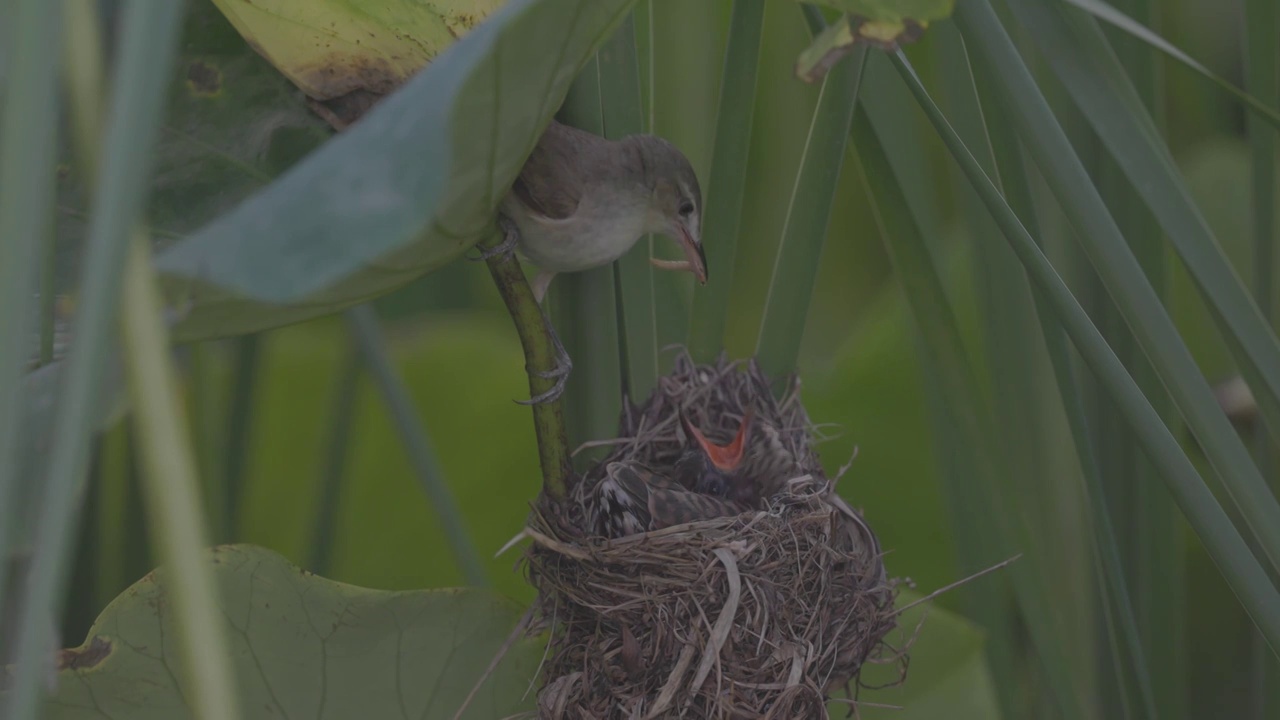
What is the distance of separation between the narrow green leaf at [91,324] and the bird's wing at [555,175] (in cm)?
47

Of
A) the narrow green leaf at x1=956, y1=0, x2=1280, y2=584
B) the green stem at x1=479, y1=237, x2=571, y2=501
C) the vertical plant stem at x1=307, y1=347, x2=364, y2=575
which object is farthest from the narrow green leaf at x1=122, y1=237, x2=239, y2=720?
the vertical plant stem at x1=307, y1=347, x2=364, y2=575

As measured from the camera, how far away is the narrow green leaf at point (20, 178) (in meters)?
0.32

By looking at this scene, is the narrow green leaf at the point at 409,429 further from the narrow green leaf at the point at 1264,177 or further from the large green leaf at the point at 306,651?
the narrow green leaf at the point at 1264,177

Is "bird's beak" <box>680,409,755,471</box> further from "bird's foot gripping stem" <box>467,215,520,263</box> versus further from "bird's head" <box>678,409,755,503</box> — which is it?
"bird's foot gripping stem" <box>467,215,520,263</box>

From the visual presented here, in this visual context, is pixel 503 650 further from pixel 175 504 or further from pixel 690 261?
pixel 175 504

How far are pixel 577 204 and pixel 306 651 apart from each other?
15.0 inches

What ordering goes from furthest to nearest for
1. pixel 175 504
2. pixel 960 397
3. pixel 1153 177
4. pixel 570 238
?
pixel 960 397, pixel 570 238, pixel 1153 177, pixel 175 504

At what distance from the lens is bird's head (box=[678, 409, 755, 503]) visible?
983 millimetres

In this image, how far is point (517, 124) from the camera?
22.5 inches

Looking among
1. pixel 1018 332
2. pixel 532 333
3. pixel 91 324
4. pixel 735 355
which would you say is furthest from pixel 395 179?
pixel 735 355

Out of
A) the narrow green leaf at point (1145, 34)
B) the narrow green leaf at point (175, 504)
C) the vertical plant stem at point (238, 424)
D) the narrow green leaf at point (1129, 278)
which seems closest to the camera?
the narrow green leaf at point (175, 504)

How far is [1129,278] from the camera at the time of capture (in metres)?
0.66

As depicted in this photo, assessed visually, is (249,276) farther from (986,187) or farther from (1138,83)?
(1138,83)

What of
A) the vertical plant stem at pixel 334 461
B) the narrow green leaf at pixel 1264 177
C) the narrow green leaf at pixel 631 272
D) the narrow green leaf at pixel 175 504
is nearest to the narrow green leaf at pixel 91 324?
the narrow green leaf at pixel 175 504
